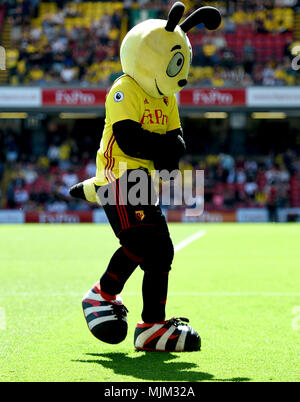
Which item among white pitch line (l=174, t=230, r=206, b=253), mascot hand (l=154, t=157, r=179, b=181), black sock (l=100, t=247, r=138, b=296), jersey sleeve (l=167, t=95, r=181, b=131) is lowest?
white pitch line (l=174, t=230, r=206, b=253)

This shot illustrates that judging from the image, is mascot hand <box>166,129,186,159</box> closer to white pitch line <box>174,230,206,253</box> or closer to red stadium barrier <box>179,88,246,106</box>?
white pitch line <box>174,230,206,253</box>

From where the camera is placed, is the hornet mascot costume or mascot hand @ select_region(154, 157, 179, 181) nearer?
the hornet mascot costume

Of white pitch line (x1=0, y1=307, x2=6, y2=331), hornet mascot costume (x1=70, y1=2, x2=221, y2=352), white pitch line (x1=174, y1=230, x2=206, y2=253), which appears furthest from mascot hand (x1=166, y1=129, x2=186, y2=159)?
white pitch line (x1=174, y1=230, x2=206, y2=253)

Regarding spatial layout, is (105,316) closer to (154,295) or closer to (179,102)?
(154,295)

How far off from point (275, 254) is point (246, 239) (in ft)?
11.5

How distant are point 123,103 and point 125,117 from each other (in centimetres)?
9

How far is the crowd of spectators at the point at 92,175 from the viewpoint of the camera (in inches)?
940

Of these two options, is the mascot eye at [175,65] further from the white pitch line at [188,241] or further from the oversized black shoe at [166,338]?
the white pitch line at [188,241]

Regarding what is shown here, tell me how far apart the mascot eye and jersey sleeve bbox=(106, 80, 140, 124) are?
0.81ft

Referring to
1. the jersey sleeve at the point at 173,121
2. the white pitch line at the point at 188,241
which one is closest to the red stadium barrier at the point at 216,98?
the white pitch line at the point at 188,241

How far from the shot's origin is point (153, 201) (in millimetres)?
4328

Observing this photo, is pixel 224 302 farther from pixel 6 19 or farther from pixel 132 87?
pixel 6 19

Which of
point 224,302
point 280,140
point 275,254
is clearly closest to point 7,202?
point 280,140

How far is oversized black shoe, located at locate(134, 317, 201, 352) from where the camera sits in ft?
13.8
